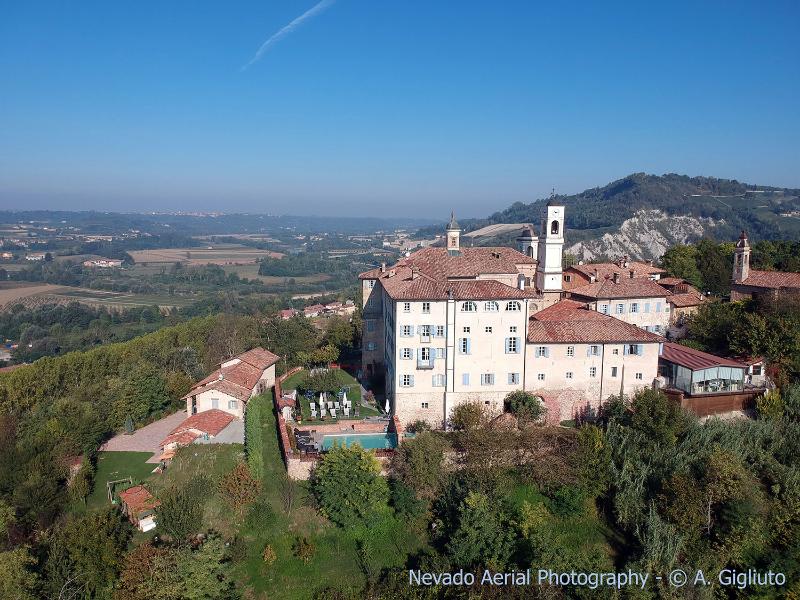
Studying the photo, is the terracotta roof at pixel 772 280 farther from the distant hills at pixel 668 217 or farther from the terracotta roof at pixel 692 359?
the distant hills at pixel 668 217

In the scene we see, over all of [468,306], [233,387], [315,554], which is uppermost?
[468,306]

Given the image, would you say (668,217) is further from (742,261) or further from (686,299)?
(686,299)

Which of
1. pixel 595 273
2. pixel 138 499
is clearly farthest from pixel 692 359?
pixel 138 499

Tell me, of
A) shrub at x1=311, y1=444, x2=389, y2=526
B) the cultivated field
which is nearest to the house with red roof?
shrub at x1=311, y1=444, x2=389, y2=526

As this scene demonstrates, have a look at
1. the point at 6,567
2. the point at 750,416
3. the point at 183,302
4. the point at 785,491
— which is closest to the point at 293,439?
the point at 6,567

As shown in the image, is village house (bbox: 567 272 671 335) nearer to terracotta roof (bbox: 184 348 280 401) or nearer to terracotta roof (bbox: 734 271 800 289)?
terracotta roof (bbox: 734 271 800 289)

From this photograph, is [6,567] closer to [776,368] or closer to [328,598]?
[328,598]
